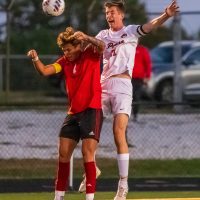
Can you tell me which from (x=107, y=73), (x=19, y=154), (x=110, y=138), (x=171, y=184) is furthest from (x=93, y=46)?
(x=110, y=138)

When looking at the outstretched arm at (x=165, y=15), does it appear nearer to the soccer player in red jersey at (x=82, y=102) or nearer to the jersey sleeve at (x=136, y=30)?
the jersey sleeve at (x=136, y=30)

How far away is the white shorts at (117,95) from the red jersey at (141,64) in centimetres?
810

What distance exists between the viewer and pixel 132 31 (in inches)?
498

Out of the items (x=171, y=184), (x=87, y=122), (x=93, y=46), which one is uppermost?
(x=93, y=46)

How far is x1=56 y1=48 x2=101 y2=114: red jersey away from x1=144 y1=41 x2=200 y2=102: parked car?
47.1ft

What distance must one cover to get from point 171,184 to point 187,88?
36.3 feet

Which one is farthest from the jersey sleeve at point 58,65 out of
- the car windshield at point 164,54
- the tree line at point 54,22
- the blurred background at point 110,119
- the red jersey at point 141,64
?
the car windshield at point 164,54

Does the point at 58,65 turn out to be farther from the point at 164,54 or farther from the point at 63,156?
the point at 164,54

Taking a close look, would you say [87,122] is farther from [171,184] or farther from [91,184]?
[171,184]

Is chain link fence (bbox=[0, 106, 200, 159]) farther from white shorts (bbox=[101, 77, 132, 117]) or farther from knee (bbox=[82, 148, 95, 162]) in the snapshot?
knee (bbox=[82, 148, 95, 162])

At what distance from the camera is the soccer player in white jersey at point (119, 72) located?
41.3ft

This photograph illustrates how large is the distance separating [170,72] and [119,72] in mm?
15895

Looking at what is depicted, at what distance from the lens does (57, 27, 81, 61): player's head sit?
39.4ft

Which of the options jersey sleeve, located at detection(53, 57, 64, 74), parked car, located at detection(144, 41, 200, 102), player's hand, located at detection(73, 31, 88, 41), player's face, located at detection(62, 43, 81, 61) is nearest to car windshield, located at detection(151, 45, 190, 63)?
parked car, located at detection(144, 41, 200, 102)
